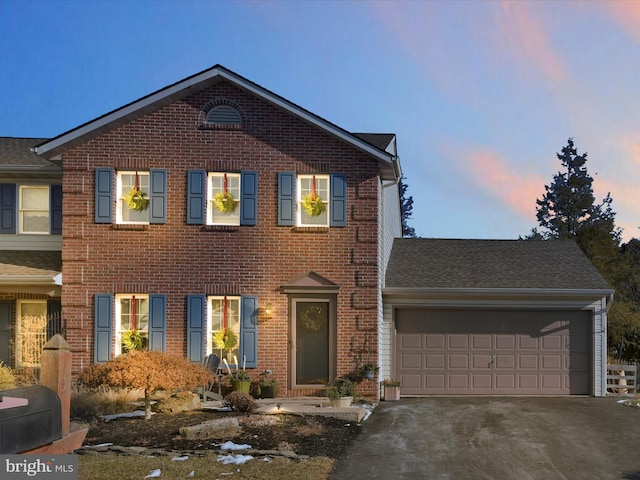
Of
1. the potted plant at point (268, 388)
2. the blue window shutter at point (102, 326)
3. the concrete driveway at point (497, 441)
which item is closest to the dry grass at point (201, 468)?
the concrete driveway at point (497, 441)

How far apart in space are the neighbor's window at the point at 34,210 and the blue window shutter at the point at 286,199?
259 inches

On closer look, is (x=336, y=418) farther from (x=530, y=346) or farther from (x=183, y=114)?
(x=183, y=114)

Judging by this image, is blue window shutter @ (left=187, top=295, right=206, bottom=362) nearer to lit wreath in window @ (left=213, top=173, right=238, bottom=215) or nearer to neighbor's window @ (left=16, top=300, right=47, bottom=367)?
lit wreath in window @ (left=213, top=173, right=238, bottom=215)

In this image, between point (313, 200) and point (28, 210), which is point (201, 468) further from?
point (28, 210)

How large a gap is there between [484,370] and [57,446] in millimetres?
13131

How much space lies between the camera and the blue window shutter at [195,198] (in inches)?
640

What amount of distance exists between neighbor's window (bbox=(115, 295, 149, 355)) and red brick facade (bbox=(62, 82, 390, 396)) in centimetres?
36

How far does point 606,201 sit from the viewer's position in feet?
140

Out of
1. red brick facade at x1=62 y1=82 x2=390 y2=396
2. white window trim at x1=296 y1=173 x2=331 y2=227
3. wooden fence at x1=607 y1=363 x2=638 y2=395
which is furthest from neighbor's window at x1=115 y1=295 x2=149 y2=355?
wooden fence at x1=607 y1=363 x2=638 y2=395

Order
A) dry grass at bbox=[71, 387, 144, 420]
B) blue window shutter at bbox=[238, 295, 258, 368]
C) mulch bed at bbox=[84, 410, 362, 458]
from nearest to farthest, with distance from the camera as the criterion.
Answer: mulch bed at bbox=[84, 410, 362, 458] < dry grass at bbox=[71, 387, 144, 420] < blue window shutter at bbox=[238, 295, 258, 368]

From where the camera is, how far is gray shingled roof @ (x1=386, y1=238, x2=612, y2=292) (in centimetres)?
1784

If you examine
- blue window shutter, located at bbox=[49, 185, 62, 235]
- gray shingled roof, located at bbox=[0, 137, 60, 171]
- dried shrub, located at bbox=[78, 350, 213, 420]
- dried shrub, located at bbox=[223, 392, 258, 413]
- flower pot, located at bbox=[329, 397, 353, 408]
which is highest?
gray shingled roof, located at bbox=[0, 137, 60, 171]

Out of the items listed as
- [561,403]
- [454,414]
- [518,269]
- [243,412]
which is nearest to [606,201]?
[518,269]

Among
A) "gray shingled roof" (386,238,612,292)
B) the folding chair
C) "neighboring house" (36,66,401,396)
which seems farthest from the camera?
"gray shingled roof" (386,238,612,292)
